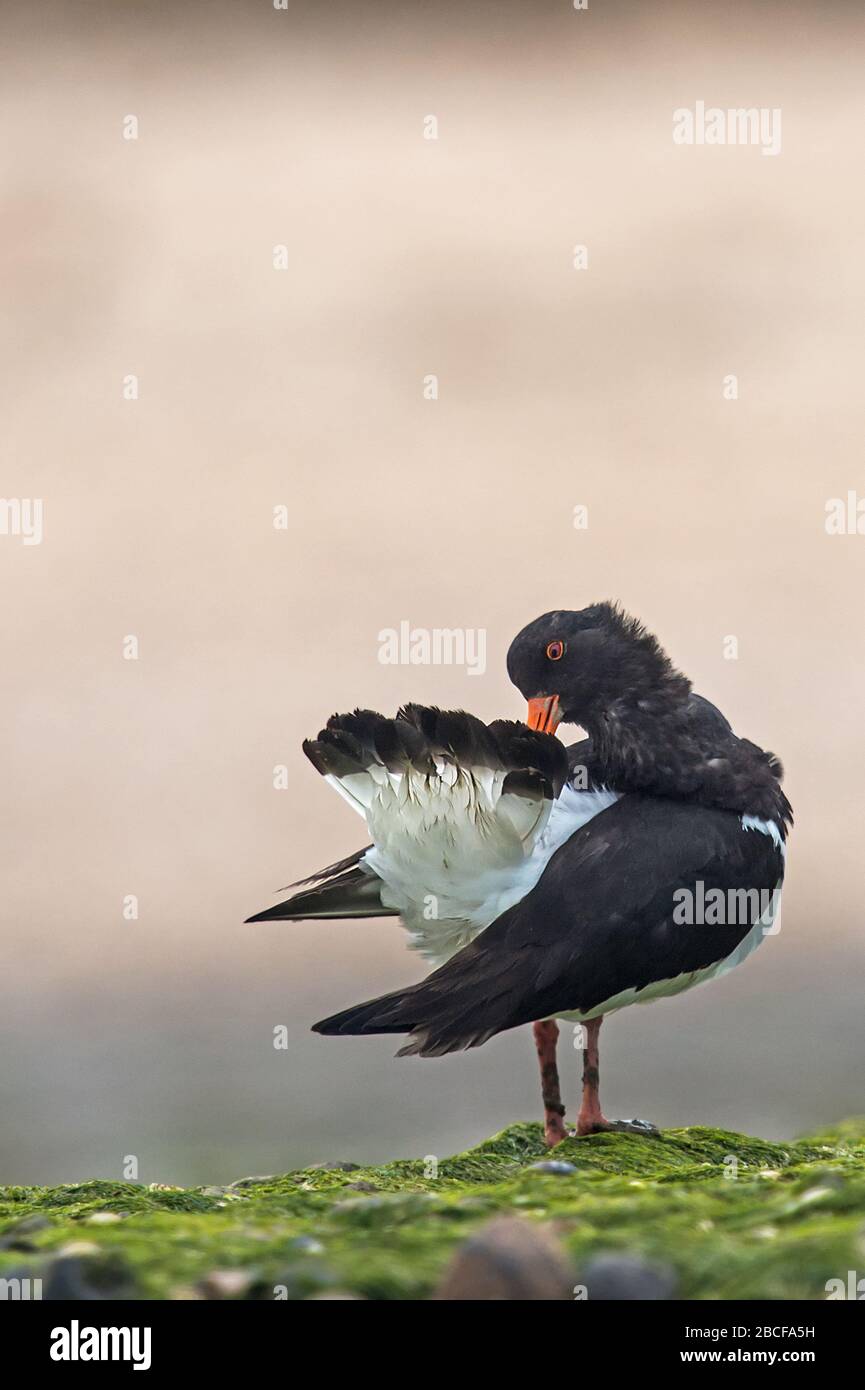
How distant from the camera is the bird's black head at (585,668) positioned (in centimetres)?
600

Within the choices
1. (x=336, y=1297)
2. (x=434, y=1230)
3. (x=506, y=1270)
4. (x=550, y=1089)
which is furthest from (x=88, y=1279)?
(x=550, y=1089)

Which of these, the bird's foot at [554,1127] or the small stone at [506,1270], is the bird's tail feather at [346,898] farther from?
the small stone at [506,1270]

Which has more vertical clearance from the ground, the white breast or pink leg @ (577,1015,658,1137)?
the white breast

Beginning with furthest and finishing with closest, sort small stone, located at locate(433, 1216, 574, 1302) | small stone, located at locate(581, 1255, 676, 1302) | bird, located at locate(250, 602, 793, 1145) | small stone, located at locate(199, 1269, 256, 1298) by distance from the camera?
bird, located at locate(250, 602, 793, 1145)
small stone, located at locate(199, 1269, 256, 1298)
small stone, located at locate(581, 1255, 676, 1302)
small stone, located at locate(433, 1216, 574, 1302)

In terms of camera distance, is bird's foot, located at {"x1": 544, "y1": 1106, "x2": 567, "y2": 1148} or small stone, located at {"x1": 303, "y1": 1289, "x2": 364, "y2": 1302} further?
bird's foot, located at {"x1": 544, "y1": 1106, "x2": 567, "y2": 1148}

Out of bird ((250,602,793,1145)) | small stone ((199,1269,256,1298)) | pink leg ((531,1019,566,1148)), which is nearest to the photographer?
small stone ((199,1269,256,1298))

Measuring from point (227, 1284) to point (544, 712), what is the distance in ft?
11.1

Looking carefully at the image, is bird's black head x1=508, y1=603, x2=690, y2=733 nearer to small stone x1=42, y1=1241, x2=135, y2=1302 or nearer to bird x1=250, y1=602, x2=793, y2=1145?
bird x1=250, y1=602, x2=793, y2=1145

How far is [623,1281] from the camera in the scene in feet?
9.56

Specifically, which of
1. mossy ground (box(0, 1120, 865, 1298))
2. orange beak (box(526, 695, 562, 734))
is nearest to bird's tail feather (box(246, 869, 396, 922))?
orange beak (box(526, 695, 562, 734))

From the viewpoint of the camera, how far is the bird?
5.09 meters

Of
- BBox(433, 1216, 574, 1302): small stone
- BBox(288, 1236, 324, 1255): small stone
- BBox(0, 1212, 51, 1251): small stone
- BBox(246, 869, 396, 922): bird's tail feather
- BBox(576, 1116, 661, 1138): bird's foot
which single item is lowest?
BBox(576, 1116, 661, 1138): bird's foot

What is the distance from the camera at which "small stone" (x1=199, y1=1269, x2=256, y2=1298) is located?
3027 millimetres

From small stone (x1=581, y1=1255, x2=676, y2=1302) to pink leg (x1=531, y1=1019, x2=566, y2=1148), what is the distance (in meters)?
2.68
